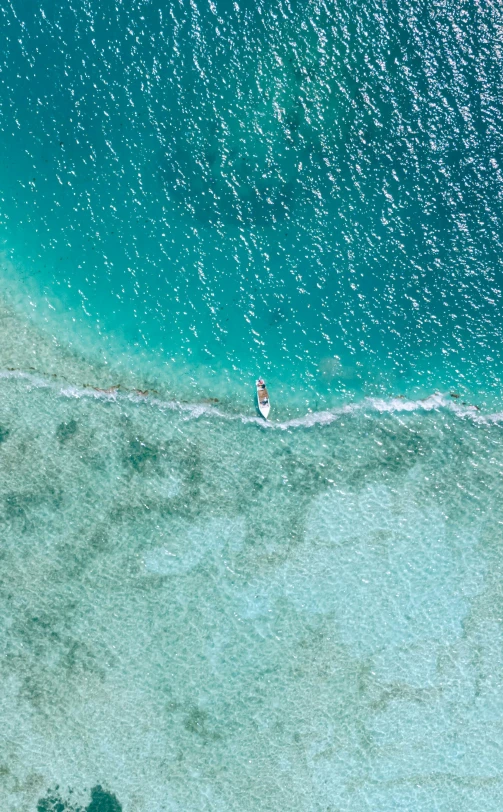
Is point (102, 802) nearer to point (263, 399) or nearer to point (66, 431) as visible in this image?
point (66, 431)

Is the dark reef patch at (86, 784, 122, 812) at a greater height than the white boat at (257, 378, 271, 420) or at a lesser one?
lesser

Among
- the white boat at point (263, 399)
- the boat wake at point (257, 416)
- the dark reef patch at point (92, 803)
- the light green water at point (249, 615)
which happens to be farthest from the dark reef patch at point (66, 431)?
the dark reef patch at point (92, 803)

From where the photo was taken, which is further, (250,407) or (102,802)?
(250,407)

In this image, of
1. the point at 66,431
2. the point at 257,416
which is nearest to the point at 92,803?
the point at 66,431

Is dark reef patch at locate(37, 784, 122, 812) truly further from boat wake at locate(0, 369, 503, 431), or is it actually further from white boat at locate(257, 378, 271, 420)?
white boat at locate(257, 378, 271, 420)

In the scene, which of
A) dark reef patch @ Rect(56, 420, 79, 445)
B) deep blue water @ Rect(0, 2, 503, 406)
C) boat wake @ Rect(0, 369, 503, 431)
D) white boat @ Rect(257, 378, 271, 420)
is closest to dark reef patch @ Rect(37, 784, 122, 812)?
dark reef patch @ Rect(56, 420, 79, 445)
